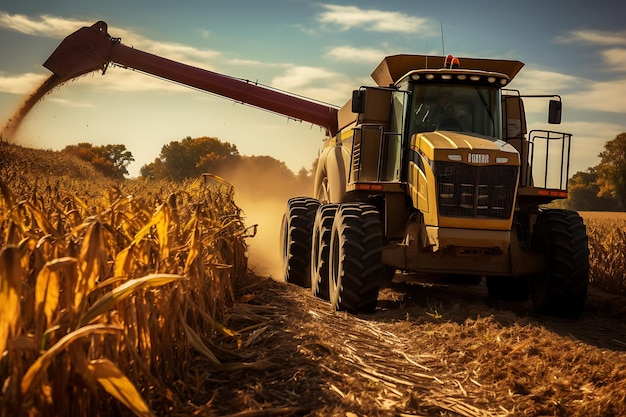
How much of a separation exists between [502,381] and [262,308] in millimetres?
2090

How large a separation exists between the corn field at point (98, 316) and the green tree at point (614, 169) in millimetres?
38976

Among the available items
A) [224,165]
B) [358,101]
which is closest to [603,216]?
[224,165]

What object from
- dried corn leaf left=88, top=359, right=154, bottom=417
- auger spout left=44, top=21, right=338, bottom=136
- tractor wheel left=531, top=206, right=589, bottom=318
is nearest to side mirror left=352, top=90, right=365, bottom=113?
tractor wheel left=531, top=206, right=589, bottom=318

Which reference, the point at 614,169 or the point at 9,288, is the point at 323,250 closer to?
the point at 9,288

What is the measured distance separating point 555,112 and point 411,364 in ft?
13.3

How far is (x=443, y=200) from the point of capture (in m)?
7.00

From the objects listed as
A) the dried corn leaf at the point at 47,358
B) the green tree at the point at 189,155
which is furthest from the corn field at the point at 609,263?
the green tree at the point at 189,155

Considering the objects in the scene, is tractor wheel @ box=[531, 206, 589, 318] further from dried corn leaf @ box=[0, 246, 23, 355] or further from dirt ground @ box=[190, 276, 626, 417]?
dried corn leaf @ box=[0, 246, 23, 355]

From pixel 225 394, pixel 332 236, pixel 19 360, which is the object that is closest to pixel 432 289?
pixel 332 236

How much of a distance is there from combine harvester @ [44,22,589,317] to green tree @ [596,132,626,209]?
33.5 metres

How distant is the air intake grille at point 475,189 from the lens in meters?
7.02

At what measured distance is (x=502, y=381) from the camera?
4590mm

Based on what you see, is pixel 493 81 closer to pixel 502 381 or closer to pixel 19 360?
pixel 502 381

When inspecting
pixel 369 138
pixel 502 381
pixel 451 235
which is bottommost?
pixel 502 381
